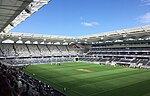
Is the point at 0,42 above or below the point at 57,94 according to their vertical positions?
above

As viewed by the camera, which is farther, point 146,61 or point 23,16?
point 146,61

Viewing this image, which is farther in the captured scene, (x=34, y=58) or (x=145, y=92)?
(x=34, y=58)

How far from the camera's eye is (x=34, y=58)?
2672 inches

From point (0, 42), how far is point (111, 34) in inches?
1642

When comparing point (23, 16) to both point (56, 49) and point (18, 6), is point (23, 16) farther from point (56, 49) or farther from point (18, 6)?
point (56, 49)

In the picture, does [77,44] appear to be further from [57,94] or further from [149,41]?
[57,94]

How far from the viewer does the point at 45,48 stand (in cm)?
7594

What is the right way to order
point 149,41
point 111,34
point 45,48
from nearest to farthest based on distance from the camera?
point 111,34, point 149,41, point 45,48

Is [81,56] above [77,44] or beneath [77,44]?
beneath

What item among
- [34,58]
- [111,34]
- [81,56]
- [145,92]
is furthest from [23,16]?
[81,56]

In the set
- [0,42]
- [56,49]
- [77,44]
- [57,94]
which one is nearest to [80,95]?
[57,94]

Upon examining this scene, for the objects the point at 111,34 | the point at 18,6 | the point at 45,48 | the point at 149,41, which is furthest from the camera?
the point at 45,48

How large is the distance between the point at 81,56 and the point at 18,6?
70268mm

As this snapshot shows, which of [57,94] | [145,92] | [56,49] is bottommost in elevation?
[145,92]
